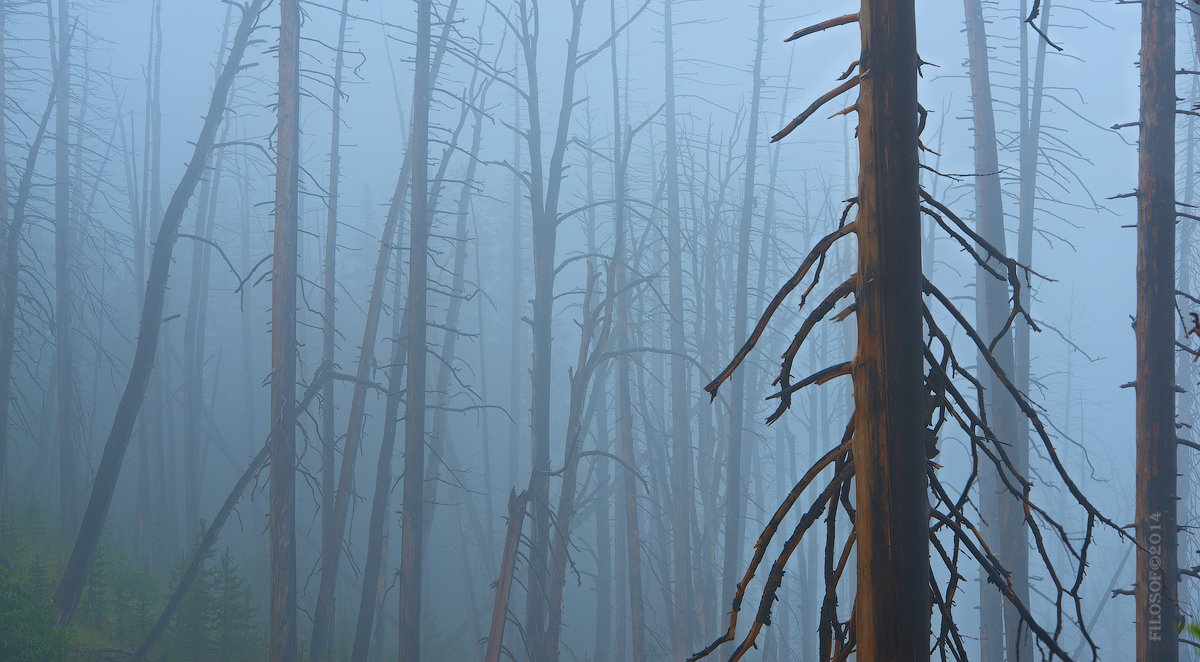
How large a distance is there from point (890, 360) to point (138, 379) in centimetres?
921

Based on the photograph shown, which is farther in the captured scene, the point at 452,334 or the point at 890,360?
the point at 452,334

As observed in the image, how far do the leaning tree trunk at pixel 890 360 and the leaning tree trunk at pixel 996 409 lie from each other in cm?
597

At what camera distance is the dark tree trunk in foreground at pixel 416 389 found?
809 centimetres

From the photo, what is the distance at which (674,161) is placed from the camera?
15.8 metres

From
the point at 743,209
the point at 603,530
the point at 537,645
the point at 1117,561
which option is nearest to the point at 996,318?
the point at 743,209

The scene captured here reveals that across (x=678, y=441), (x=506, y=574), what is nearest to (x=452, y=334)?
(x=678, y=441)

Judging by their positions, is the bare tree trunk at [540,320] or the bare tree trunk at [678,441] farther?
the bare tree trunk at [678,441]

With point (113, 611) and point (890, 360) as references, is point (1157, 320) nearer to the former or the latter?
point (890, 360)

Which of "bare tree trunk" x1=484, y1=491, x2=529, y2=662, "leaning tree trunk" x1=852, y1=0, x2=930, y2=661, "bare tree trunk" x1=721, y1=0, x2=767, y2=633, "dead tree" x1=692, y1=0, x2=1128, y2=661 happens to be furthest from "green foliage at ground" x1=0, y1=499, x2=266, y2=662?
"leaning tree trunk" x1=852, y1=0, x2=930, y2=661

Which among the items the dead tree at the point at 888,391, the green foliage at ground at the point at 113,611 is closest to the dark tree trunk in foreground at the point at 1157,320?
the dead tree at the point at 888,391

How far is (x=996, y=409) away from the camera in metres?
8.05

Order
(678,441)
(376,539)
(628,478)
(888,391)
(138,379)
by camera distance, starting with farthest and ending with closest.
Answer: (678,441) → (628,478) → (376,539) → (138,379) → (888,391)

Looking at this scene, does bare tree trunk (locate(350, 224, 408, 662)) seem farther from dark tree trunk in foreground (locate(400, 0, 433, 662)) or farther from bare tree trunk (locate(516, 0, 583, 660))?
bare tree trunk (locate(516, 0, 583, 660))

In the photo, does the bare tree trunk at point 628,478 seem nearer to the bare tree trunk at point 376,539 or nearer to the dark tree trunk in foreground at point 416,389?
the dark tree trunk in foreground at point 416,389
